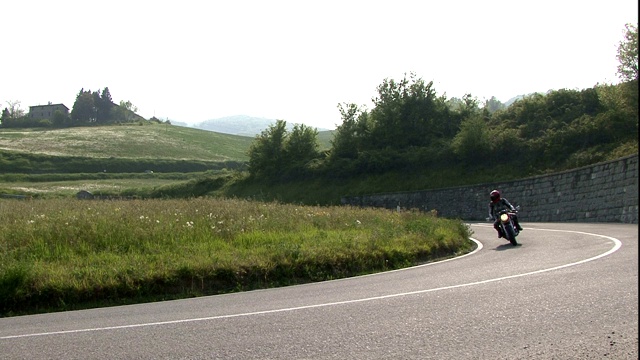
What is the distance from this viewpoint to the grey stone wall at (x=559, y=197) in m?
25.8

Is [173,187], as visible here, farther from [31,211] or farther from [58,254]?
[58,254]

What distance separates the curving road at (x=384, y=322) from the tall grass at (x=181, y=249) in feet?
3.85

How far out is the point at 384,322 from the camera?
23.7 feet

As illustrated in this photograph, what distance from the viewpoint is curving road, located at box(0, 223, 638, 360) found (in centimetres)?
607

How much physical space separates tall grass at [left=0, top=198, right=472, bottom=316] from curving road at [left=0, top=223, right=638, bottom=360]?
117 cm

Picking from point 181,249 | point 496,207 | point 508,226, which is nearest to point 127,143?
point 496,207

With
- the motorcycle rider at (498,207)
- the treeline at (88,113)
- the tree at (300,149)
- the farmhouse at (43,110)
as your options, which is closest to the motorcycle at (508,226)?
the motorcycle rider at (498,207)

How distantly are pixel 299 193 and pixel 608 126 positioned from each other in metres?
27.5

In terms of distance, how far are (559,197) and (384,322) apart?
90.0 ft

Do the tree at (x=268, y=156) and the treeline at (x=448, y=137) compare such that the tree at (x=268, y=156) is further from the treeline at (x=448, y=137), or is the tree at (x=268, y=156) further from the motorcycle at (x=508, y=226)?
the motorcycle at (x=508, y=226)

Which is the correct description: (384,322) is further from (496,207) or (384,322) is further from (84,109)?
(84,109)

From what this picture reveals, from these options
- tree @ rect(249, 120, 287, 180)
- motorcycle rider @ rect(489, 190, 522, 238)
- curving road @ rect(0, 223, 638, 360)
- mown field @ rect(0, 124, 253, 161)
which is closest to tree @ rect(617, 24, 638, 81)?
curving road @ rect(0, 223, 638, 360)

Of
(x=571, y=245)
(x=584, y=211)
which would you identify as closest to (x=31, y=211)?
(x=571, y=245)

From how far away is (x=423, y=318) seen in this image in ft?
23.9
